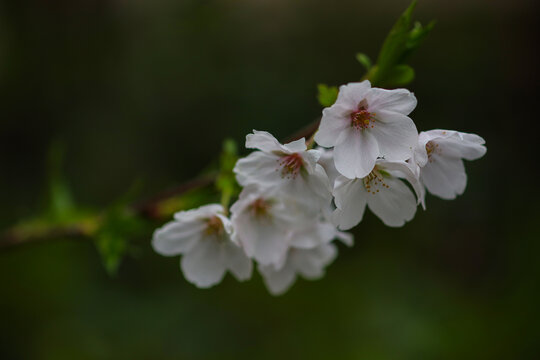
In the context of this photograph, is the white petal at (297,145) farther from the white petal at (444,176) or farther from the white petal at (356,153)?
the white petal at (444,176)

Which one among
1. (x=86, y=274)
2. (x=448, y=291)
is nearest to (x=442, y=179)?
(x=448, y=291)

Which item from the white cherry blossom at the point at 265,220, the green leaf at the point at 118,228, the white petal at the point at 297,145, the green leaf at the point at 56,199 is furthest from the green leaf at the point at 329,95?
the green leaf at the point at 56,199

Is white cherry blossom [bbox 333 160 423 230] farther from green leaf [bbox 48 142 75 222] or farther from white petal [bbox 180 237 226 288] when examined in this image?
green leaf [bbox 48 142 75 222]

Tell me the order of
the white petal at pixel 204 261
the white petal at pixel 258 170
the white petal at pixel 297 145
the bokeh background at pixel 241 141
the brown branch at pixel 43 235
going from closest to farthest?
the white petal at pixel 297 145, the white petal at pixel 258 170, the white petal at pixel 204 261, the brown branch at pixel 43 235, the bokeh background at pixel 241 141

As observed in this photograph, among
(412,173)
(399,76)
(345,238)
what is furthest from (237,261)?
(399,76)

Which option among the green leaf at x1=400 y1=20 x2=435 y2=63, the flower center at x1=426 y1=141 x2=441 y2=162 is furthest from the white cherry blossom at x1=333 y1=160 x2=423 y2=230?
the green leaf at x1=400 y1=20 x2=435 y2=63
